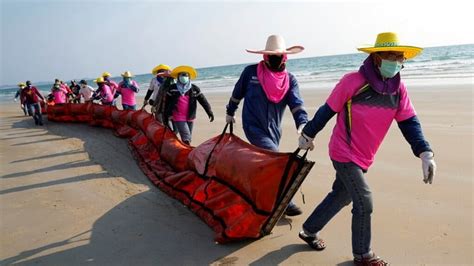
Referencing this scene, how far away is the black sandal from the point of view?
10.6 feet

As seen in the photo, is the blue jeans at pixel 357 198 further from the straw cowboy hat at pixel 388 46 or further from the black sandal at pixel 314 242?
the straw cowboy hat at pixel 388 46

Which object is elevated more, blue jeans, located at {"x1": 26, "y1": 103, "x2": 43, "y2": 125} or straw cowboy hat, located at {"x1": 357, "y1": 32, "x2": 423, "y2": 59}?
straw cowboy hat, located at {"x1": 357, "y1": 32, "x2": 423, "y2": 59}

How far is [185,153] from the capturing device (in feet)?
16.9

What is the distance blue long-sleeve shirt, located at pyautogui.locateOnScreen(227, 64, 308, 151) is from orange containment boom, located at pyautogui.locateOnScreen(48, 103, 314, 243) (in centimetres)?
20

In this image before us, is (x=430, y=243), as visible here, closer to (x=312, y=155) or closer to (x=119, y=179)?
(x=312, y=155)

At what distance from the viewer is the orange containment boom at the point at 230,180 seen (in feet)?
10.3

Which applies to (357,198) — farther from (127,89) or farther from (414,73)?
(414,73)

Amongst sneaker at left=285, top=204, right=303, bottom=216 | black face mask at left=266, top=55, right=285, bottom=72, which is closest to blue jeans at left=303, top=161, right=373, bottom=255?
sneaker at left=285, top=204, right=303, bottom=216

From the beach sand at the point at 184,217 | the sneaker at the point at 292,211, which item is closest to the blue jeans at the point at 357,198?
the beach sand at the point at 184,217

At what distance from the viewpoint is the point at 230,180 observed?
3.62 m

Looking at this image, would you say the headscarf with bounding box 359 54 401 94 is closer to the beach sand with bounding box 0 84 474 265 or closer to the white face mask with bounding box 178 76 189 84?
the beach sand with bounding box 0 84 474 265

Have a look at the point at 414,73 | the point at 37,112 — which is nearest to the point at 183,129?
the point at 37,112

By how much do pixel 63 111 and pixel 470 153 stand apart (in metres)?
11.5

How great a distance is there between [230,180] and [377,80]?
1.69 meters
